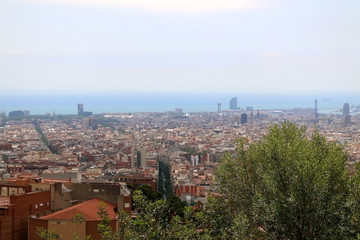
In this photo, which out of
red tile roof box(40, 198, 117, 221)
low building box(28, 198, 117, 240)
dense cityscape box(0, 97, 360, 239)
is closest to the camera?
low building box(28, 198, 117, 240)

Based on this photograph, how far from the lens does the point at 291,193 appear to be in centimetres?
1220

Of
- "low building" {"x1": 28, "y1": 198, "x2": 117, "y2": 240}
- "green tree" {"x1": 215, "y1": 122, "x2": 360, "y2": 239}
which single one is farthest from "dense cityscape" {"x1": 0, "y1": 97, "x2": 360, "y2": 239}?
"green tree" {"x1": 215, "y1": 122, "x2": 360, "y2": 239}

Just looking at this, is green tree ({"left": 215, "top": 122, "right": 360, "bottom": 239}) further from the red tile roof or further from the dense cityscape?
the red tile roof

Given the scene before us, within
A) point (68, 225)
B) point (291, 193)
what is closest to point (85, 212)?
point (68, 225)

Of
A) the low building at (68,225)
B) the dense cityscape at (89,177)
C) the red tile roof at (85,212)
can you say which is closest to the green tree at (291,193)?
the dense cityscape at (89,177)

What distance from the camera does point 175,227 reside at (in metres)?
11.1

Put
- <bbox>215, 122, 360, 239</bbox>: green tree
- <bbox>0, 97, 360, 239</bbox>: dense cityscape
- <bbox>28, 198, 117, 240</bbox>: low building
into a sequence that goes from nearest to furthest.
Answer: <bbox>215, 122, 360, 239</bbox>: green tree
<bbox>28, 198, 117, 240</bbox>: low building
<bbox>0, 97, 360, 239</bbox>: dense cityscape

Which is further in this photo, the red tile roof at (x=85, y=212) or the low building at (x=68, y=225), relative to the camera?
the red tile roof at (x=85, y=212)

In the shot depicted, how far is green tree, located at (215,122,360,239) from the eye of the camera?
12.1 m

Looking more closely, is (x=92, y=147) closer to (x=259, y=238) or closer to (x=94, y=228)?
(x=94, y=228)

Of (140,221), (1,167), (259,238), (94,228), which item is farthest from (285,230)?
(1,167)

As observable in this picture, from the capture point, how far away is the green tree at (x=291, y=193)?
39.6ft

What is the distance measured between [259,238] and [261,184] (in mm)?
1812

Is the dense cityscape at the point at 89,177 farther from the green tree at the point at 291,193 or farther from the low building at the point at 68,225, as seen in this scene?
the green tree at the point at 291,193
